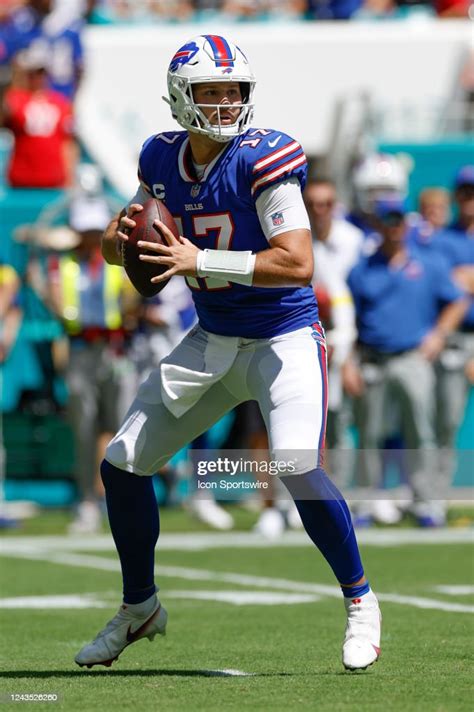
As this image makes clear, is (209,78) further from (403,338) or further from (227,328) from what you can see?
(403,338)

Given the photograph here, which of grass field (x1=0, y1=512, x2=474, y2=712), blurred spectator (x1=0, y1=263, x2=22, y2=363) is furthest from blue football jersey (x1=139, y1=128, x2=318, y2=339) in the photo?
blurred spectator (x1=0, y1=263, x2=22, y2=363)

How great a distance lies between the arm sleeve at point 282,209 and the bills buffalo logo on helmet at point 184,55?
532mm

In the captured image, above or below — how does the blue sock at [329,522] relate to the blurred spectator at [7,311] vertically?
above

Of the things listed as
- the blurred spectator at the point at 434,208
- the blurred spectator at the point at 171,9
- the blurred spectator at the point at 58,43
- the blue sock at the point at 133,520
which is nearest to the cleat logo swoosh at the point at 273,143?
the blue sock at the point at 133,520

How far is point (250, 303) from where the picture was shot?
16.0 ft

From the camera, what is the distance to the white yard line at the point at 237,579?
21.0ft

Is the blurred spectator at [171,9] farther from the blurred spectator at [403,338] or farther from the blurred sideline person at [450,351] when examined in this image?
the blurred spectator at [403,338]

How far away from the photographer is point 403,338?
9664 mm

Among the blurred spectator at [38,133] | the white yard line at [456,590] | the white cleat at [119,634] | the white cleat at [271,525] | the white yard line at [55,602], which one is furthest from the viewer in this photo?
the blurred spectator at [38,133]

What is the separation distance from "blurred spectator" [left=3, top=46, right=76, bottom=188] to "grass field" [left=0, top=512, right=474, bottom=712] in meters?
3.88

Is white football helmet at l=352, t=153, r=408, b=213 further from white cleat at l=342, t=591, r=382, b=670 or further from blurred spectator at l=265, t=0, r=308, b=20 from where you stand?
blurred spectator at l=265, t=0, r=308, b=20

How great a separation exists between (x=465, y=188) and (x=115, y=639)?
234 inches

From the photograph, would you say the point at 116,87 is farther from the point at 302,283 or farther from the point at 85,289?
the point at 302,283

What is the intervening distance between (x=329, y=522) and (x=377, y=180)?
5815mm
